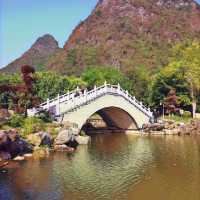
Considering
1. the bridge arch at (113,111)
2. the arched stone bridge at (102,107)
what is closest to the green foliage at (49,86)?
the arched stone bridge at (102,107)

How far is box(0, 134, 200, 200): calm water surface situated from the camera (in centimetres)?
2122

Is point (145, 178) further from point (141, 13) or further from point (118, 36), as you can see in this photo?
point (141, 13)

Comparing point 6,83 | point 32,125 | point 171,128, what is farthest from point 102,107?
point 6,83

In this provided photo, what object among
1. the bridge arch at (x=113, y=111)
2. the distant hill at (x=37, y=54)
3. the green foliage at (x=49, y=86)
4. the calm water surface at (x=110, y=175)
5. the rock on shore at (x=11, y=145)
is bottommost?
the calm water surface at (x=110, y=175)

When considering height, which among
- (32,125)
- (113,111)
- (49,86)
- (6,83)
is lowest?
(32,125)

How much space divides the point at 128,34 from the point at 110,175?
84.3 metres

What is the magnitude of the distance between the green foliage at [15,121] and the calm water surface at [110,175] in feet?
14.9

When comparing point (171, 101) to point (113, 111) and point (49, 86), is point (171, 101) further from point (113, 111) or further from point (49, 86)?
point (49, 86)

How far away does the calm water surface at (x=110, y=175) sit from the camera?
21.2m

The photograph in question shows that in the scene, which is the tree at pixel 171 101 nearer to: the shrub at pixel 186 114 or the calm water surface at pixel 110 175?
the shrub at pixel 186 114

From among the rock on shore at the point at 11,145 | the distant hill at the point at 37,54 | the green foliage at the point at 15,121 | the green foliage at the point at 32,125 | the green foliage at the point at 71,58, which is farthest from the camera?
the distant hill at the point at 37,54

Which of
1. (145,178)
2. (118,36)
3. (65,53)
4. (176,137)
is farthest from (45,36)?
(145,178)

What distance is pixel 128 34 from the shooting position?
106812 millimetres

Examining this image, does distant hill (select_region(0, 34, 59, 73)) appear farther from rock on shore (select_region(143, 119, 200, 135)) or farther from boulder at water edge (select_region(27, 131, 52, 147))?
boulder at water edge (select_region(27, 131, 52, 147))
